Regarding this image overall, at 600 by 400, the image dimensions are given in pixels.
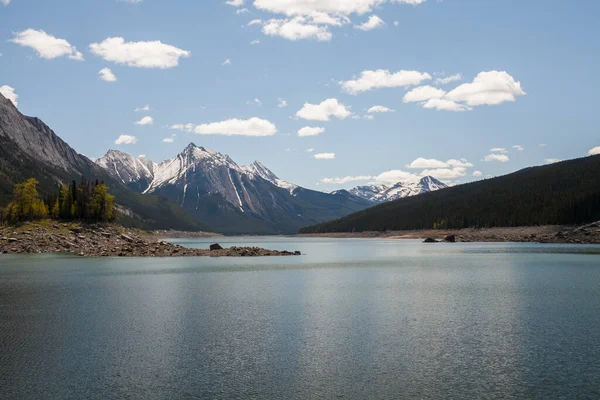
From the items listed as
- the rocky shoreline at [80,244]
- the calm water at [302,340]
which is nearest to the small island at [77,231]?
the rocky shoreline at [80,244]

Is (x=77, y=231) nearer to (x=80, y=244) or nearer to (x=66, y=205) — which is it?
(x=80, y=244)

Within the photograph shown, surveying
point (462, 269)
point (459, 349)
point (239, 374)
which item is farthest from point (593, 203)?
point (239, 374)

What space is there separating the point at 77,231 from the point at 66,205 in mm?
16684

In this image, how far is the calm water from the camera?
2475 cm

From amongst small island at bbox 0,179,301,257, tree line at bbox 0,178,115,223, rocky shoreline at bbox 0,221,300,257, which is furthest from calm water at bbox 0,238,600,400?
tree line at bbox 0,178,115,223

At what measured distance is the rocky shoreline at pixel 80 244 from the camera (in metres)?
128

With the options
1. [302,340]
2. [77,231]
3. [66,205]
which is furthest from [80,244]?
[302,340]

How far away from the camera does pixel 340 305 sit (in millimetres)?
48688

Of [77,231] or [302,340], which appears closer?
[302,340]

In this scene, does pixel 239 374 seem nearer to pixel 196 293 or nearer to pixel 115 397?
pixel 115 397

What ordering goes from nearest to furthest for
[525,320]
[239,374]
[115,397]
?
[115,397]
[239,374]
[525,320]

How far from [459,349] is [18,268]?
262 ft

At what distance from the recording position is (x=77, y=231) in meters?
145

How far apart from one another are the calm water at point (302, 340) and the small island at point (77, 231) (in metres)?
67.7
